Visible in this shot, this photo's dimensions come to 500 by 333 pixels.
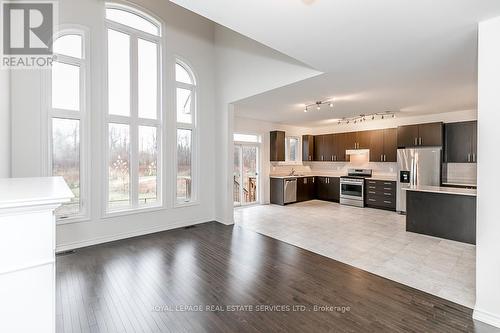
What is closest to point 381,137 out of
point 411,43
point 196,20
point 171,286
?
point 411,43

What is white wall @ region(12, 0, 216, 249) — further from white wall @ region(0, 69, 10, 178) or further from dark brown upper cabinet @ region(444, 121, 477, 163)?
dark brown upper cabinet @ region(444, 121, 477, 163)

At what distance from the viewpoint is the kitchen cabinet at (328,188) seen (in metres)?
8.20

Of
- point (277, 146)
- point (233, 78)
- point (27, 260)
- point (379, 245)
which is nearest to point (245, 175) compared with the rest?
point (277, 146)

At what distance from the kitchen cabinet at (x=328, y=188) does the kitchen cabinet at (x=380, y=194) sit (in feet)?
3.32

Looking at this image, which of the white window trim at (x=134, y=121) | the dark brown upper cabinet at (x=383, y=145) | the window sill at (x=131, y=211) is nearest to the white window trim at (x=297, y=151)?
the dark brown upper cabinet at (x=383, y=145)

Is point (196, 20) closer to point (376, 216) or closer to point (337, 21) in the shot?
point (337, 21)

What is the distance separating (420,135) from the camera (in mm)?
6465

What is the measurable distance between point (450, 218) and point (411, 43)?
3.35 meters

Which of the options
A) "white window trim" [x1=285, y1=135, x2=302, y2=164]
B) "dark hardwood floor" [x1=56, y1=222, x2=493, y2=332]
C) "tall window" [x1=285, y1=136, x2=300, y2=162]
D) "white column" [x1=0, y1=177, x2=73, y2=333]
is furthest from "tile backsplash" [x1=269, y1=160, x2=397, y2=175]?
"white column" [x1=0, y1=177, x2=73, y2=333]

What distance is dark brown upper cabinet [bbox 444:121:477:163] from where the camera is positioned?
5.73 meters

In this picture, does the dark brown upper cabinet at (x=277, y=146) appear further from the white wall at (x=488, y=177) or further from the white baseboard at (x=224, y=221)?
the white wall at (x=488, y=177)

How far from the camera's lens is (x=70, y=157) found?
13.4 ft

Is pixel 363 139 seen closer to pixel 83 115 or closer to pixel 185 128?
pixel 185 128

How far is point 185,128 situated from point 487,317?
531cm
